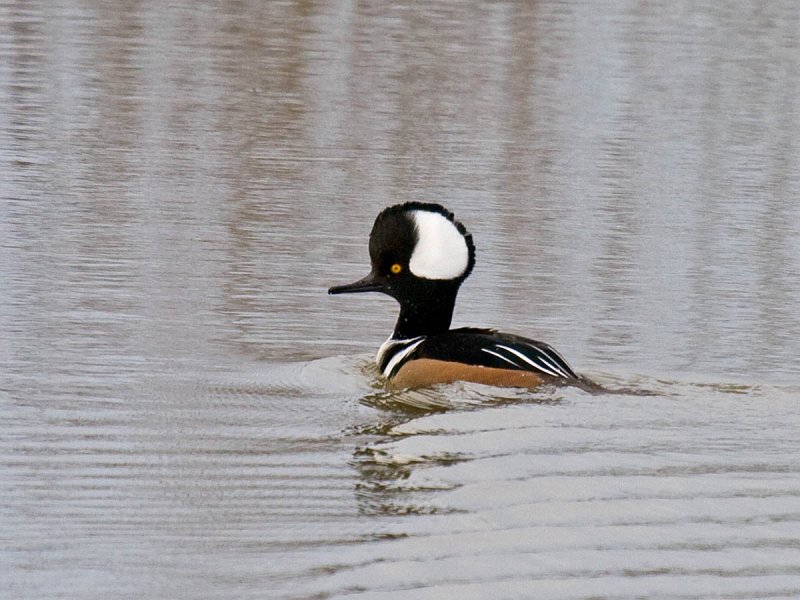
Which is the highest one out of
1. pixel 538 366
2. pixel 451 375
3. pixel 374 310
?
pixel 538 366

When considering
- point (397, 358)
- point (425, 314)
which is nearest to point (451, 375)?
point (397, 358)

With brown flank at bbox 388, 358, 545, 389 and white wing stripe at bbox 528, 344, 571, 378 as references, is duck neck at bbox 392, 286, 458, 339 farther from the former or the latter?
white wing stripe at bbox 528, 344, 571, 378

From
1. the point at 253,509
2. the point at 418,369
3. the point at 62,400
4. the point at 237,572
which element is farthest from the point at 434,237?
the point at 237,572

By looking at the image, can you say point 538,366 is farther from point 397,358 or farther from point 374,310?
point 374,310

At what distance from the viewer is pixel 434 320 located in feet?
24.3

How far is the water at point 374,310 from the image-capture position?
4684 millimetres

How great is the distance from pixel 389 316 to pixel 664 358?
156 centimetres

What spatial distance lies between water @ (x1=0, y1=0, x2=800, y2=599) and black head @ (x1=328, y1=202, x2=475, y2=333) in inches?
14.4

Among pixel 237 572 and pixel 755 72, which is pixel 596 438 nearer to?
pixel 237 572

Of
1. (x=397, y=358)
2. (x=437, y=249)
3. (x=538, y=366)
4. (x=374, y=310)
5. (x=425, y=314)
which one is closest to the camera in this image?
(x=538, y=366)

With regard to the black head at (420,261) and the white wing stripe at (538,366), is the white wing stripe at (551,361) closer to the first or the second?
the white wing stripe at (538,366)

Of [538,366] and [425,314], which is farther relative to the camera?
[425,314]

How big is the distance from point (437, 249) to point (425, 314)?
0.33 meters

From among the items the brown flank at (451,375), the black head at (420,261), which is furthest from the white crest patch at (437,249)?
the brown flank at (451,375)
